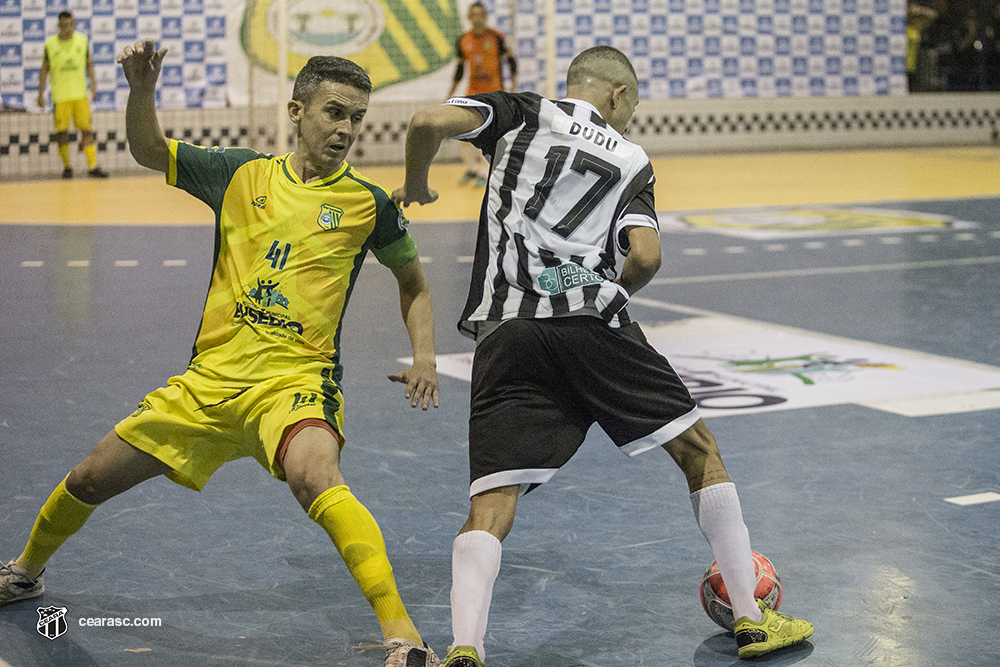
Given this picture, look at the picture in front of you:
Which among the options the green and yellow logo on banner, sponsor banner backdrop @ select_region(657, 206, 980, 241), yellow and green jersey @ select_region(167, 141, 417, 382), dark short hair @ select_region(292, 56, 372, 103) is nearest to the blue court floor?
yellow and green jersey @ select_region(167, 141, 417, 382)

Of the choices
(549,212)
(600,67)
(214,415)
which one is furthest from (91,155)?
(549,212)

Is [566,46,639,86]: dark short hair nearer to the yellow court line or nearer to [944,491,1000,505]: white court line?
[944,491,1000,505]: white court line

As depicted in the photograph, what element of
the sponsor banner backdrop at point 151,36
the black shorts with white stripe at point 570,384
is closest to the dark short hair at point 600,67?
the black shorts with white stripe at point 570,384

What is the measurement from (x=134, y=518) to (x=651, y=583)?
1770 millimetres

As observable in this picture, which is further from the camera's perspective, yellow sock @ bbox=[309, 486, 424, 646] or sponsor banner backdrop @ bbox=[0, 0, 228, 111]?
sponsor banner backdrop @ bbox=[0, 0, 228, 111]

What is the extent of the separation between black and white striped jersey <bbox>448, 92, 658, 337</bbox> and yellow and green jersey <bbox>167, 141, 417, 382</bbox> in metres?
0.36

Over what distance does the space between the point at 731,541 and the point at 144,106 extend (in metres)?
1.94

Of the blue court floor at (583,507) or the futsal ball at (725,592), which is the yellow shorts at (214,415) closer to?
the blue court floor at (583,507)

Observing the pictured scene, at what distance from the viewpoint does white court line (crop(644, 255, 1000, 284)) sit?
9.62 meters

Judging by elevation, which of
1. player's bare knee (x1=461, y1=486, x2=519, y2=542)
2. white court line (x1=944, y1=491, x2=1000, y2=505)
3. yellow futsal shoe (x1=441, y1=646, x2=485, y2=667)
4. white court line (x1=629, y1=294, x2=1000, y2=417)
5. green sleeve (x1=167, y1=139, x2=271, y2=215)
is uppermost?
green sleeve (x1=167, y1=139, x2=271, y2=215)

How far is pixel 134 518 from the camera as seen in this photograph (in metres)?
4.23

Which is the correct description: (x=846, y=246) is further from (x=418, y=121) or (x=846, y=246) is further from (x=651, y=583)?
(x=418, y=121)

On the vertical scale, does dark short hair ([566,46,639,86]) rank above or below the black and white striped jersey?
above

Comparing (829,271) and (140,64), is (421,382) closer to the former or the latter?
(140,64)
